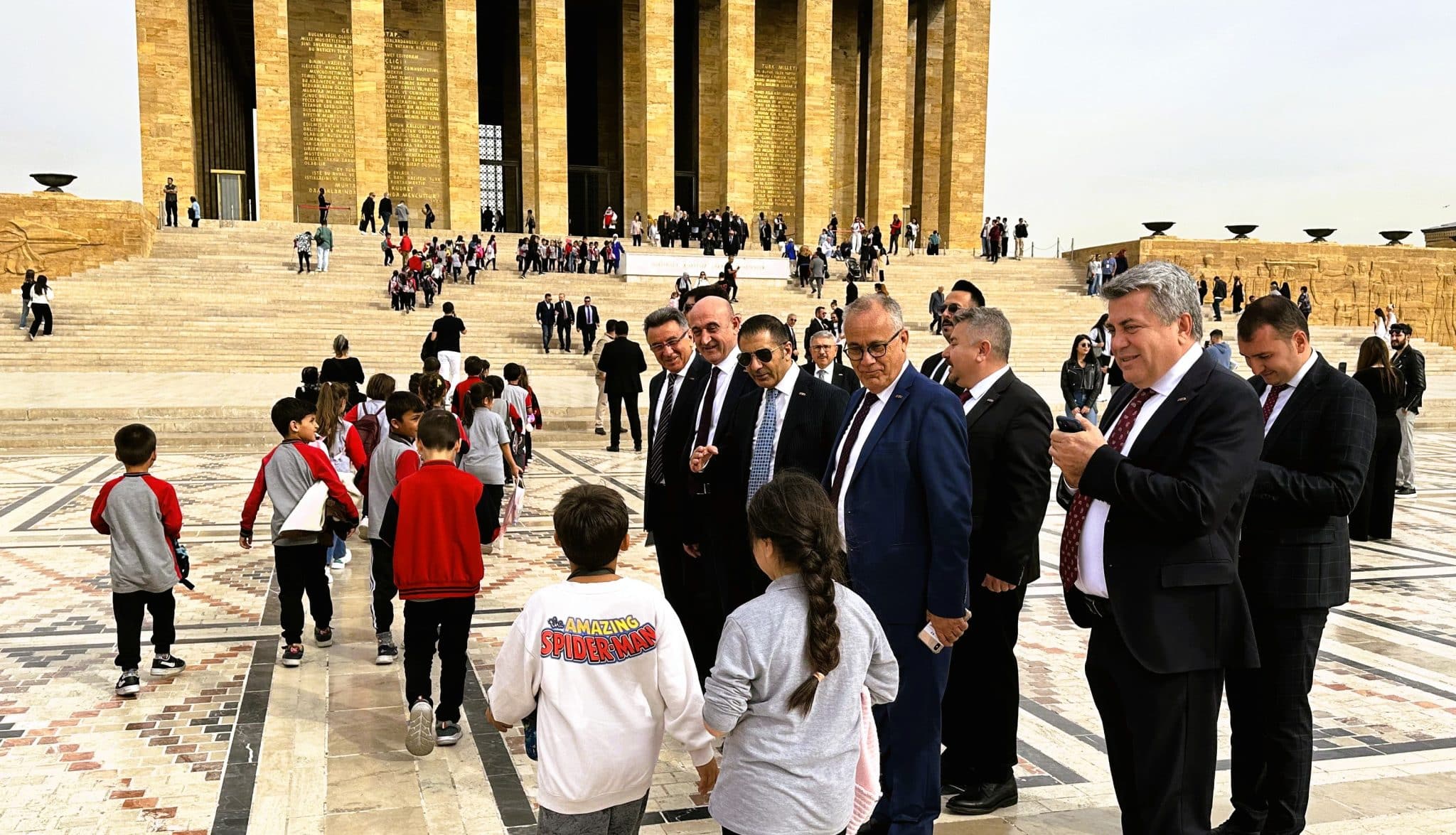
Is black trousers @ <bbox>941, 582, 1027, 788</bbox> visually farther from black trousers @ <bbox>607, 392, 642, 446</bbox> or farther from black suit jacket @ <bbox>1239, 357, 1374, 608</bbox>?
black trousers @ <bbox>607, 392, 642, 446</bbox>

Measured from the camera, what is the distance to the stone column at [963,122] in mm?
34781

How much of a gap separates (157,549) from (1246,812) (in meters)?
4.49

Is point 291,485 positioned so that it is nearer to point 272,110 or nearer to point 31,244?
point 31,244

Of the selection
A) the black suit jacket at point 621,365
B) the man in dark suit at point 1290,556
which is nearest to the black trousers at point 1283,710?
the man in dark suit at point 1290,556

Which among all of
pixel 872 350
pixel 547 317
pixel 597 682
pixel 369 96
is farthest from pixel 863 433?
pixel 369 96

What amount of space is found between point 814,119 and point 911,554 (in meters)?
31.1

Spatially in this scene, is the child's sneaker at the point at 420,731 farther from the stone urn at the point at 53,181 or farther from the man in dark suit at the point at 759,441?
the stone urn at the point at 53,181

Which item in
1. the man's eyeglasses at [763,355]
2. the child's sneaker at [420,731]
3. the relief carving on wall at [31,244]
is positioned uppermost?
the relief carving on wall at [31,244]

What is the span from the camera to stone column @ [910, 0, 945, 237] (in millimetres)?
36812

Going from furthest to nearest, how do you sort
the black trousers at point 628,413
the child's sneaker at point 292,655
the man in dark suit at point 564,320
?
the man in dark suit at point 564,320
the black trousers at point 628,413
the child's sneaker at point 292,655

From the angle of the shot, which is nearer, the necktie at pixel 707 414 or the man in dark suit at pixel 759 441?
the man in dark suit at pixel 759 441

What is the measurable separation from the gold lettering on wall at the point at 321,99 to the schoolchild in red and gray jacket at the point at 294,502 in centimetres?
2968

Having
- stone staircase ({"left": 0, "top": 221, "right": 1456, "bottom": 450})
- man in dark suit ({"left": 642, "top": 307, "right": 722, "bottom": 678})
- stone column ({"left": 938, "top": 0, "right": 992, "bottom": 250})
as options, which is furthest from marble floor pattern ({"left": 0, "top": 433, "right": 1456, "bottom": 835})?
stone column ({"left": 938, "top": 0, "right": 992, "bottom": 250})

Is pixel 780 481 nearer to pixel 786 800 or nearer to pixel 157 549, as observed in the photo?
pixel 786 800
